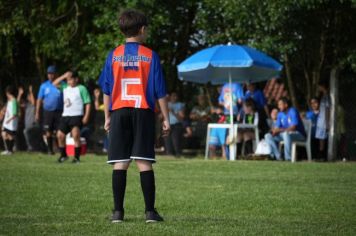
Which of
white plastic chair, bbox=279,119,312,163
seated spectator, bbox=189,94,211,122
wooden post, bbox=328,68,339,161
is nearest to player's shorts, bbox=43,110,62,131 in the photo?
white plastic chair, bbox=279,119,312,163

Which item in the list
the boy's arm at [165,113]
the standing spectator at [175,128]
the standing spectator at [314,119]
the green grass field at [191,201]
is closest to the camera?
the green grass field at [191,201]

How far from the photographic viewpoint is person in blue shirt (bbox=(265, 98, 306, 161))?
21.2 meters

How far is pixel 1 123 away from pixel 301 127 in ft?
34.8

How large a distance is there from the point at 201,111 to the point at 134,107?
789 inches

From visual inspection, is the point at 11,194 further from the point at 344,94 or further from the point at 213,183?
the point at 344,94

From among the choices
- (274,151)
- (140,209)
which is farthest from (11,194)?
(274,151)

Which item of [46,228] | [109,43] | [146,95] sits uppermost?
[109,43]

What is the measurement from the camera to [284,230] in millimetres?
7598

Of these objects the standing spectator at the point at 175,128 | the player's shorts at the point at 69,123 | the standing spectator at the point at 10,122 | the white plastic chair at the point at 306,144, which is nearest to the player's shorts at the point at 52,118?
the standing spectator at the point at 10,122

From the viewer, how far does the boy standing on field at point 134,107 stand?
816 centimetres

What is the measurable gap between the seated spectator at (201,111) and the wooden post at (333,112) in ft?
16.5

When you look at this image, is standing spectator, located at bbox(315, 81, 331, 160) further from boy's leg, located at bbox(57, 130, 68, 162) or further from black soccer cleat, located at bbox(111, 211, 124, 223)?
black soccer cleat, located at bbox(111, 211, 124, 223)

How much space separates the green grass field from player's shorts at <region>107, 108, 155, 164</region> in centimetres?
64

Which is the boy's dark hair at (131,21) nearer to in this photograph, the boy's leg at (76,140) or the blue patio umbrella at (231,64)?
the boy's leg at (76,140)
